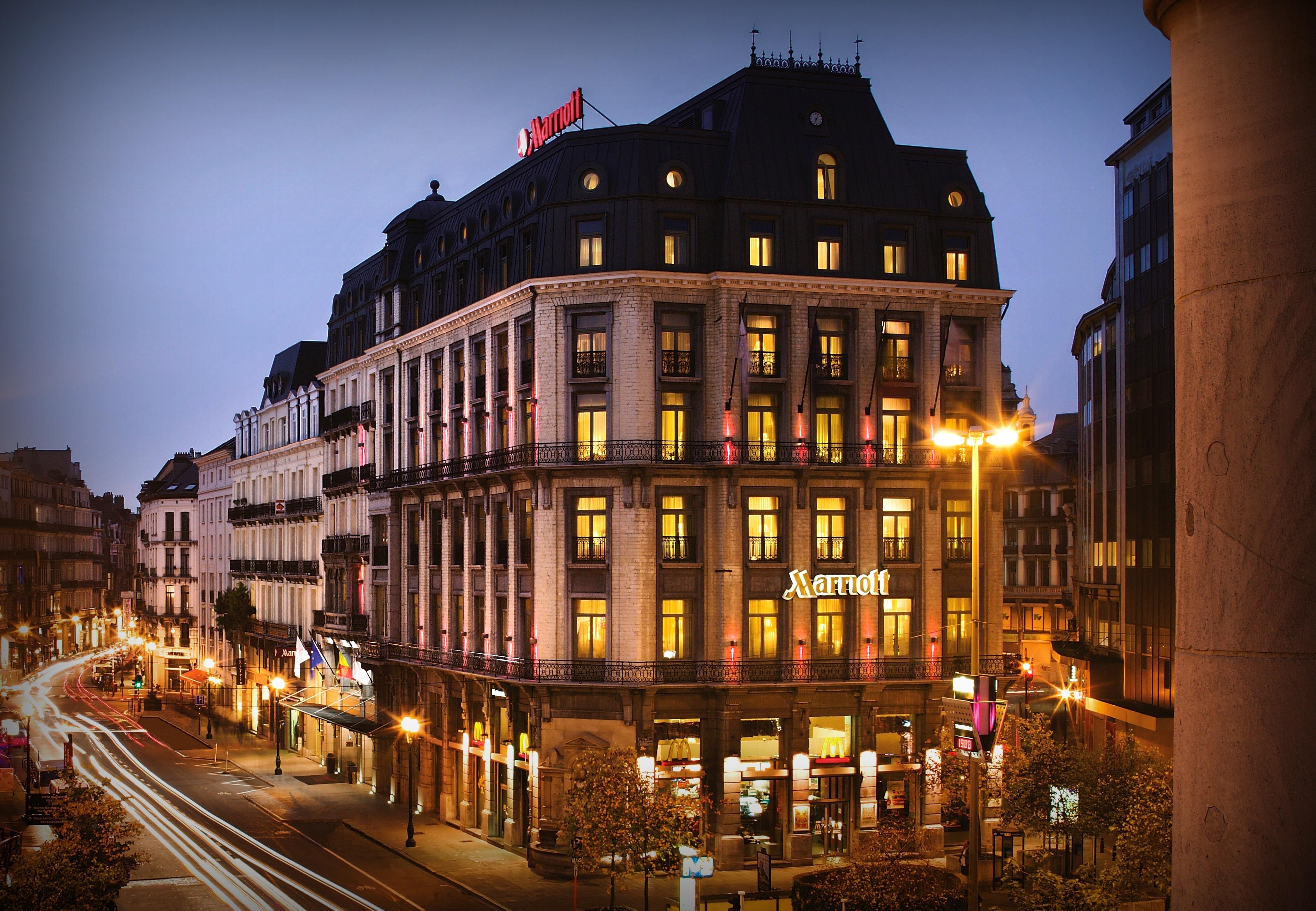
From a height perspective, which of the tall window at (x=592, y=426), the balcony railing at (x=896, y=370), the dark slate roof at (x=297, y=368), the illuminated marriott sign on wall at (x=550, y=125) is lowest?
the tall window at (x=592, y=426)

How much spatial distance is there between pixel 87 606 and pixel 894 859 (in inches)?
1050

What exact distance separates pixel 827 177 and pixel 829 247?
3001mm

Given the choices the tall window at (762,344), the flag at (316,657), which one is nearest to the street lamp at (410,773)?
the flag at (316,657)

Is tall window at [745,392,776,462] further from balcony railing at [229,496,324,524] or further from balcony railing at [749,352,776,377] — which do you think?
balcony railing at [229,496,324,524]

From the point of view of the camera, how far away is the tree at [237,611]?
9662cm

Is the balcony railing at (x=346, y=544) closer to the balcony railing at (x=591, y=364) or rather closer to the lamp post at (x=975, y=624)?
the balcony railing at (x=591, y=364)

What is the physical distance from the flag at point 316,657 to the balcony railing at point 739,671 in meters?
24.0

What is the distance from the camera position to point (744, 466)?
4988 cm

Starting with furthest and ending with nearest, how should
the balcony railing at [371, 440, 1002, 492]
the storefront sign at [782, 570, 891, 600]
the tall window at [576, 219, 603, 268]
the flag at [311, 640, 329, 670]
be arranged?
the flag at [311, 640, 329, 670], the tall window at [576, 219, 603, 268], the storefront sign at [782, 570, 891, 600], the balcony railing at [371, 440, 1002, 492]

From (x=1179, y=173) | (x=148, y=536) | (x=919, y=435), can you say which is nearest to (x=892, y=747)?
(x=919, y=435)

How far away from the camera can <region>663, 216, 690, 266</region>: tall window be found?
167 feet

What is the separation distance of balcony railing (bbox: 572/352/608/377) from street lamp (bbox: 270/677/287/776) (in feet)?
113

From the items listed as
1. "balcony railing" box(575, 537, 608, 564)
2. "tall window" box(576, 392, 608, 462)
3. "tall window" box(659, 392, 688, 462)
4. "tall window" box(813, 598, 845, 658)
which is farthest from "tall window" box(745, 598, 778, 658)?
"tall window" box(576, 392, 608, 462)

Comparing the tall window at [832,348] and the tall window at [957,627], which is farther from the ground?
the tall window at [832,348]
